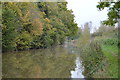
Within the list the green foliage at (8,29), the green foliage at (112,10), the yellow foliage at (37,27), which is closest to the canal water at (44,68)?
the green foliage at (112,10)

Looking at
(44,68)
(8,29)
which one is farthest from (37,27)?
(44,68)

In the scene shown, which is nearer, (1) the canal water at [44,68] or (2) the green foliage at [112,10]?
(2) the green foliage at [112,10]

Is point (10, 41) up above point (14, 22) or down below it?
below

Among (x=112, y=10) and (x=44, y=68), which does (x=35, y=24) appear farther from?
(x=112, y=10)

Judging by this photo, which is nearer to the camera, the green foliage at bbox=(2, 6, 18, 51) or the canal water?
the canal water

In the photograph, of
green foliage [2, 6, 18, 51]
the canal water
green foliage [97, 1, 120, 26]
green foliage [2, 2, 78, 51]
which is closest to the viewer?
green foliage [97, 1, 120, 26]

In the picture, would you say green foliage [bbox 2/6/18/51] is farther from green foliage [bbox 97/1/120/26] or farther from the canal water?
green foliage [bbox 97/1/120/26]

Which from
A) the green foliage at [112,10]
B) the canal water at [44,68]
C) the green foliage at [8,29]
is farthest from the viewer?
the green foliage at [8,29]

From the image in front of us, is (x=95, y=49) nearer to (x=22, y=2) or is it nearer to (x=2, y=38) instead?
(x=2, y=38)

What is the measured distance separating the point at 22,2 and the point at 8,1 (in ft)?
6.35

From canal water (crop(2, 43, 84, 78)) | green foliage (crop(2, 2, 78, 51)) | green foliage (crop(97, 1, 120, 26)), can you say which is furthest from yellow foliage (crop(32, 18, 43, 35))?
green foliage (crop(97, 1, 120, 26))

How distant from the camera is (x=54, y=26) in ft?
84.4

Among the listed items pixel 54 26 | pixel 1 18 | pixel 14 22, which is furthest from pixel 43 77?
pixel 54 26

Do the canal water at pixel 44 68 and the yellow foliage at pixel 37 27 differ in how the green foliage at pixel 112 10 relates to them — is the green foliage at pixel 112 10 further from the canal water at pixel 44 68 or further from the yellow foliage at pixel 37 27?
the yellow foliage at pixel 37 27
